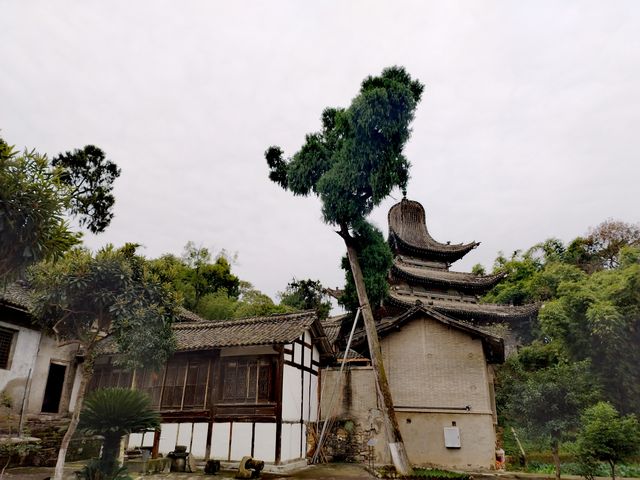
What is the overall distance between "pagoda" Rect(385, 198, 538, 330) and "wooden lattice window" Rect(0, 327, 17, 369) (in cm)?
1839

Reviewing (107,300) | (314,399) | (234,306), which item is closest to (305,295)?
(234,306)

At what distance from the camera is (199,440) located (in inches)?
586

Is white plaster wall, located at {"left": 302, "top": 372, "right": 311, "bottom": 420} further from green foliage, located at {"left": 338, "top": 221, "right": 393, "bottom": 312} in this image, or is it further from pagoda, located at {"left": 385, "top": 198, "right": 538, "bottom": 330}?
pagoda, located at {"left": 385, "top": 198, "right": 538, "bottom": 330}

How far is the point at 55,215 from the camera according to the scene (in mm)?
7969

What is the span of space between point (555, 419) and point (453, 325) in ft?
17.4

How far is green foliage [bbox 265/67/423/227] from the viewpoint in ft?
49.4

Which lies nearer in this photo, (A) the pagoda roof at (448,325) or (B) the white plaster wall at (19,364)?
(B) the white plaster wall at (19,364)

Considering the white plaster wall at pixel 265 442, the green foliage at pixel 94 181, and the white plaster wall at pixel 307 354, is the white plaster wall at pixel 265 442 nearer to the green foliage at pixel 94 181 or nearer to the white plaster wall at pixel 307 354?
the white plaster wall at pixel 307 354

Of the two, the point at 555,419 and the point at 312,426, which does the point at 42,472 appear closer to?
the point at 312,426

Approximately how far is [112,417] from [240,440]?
19.4 feet

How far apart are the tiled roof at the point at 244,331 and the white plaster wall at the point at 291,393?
4.37 ft

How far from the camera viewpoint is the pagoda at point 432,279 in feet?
91.9

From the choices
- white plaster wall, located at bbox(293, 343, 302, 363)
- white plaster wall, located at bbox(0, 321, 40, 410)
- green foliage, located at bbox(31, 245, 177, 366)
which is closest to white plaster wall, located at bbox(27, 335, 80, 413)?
white plaster wall, located at bbox(0, 321, 40, 410)

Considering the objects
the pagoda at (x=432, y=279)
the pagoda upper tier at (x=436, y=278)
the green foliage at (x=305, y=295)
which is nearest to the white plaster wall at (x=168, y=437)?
the pagoda at (x=432, y=279)
